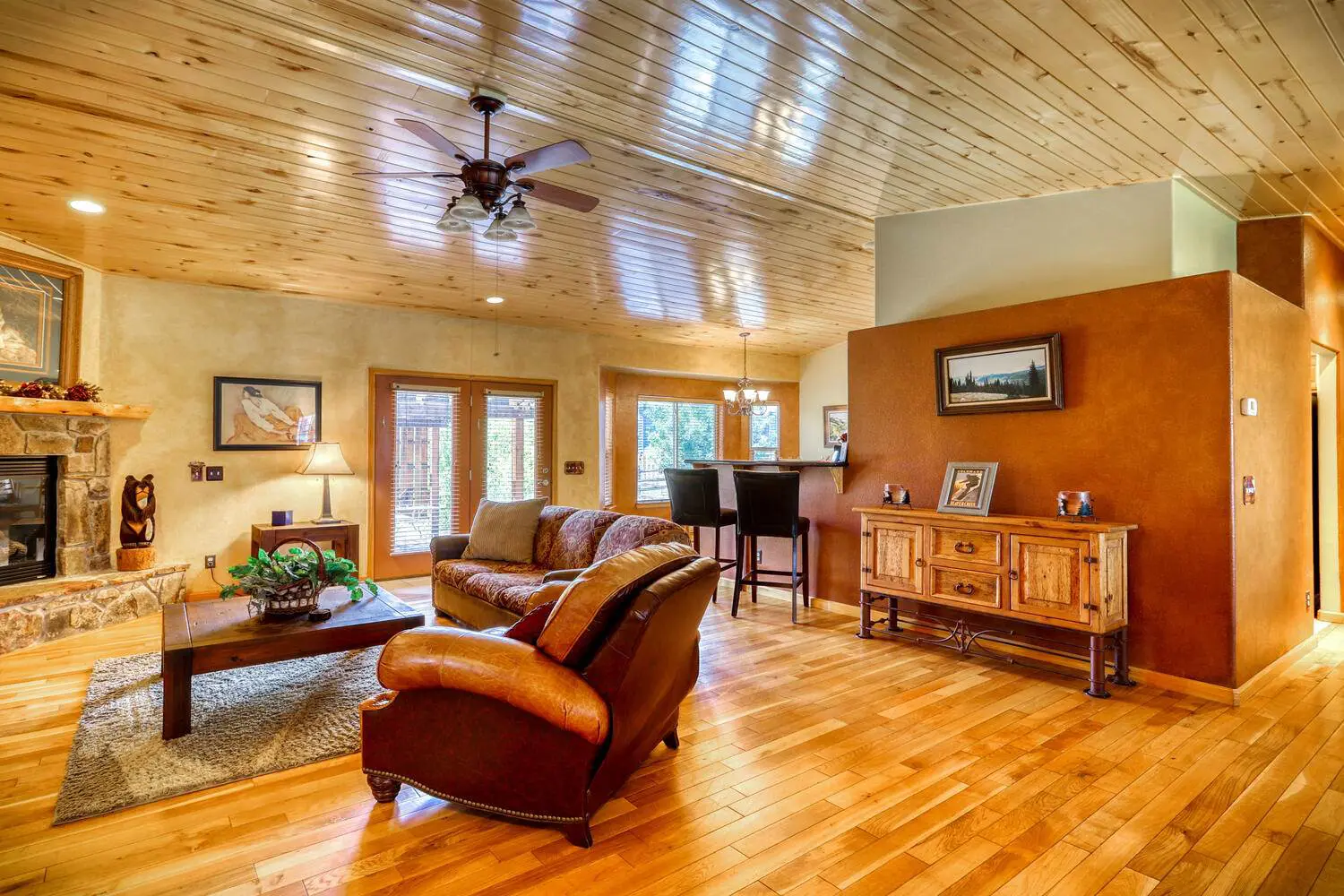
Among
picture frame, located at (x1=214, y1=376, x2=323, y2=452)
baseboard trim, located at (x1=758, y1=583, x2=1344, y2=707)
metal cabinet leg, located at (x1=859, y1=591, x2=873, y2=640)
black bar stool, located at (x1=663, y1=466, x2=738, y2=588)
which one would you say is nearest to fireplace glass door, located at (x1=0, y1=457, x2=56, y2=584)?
picture frame, located at (x1=214, y1=376, x2=323, y2=452)

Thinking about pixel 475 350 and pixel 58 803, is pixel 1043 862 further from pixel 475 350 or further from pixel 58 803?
pixel 475 350

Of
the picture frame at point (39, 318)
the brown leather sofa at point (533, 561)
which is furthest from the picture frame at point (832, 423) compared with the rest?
the picture frame at point (39, 318)

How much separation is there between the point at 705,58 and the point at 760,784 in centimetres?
272

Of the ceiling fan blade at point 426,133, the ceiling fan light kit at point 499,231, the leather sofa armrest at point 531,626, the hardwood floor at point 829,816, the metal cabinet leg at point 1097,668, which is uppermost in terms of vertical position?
the ceiling fan blade at point 426,133

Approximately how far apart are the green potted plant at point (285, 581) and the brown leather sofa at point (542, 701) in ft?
3.74

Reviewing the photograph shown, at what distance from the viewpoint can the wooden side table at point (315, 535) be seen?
543 centimetres

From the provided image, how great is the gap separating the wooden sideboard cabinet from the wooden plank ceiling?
1.97 m

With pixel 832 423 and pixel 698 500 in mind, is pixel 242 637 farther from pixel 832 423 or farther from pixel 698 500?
pixel 832 423

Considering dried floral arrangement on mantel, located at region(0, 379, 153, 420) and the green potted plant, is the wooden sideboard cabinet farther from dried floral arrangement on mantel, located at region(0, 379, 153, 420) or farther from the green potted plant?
dried floral arrangement on mantel, located at region(0, 379, 153, 420)

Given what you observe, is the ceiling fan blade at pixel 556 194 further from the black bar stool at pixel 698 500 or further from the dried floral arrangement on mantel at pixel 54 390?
the dried floral arrangement on mantel at pixel 54 390

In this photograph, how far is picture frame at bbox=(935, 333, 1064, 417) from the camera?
3943 mm

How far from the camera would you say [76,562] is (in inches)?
194

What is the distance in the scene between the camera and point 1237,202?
4.25 m

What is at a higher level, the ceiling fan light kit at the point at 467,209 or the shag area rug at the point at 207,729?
the ceiling fan light kit at the point at 467,209
